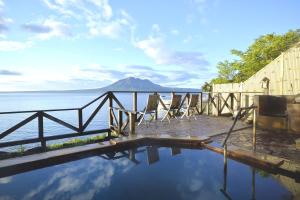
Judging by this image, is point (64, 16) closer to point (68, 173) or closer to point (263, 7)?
point (68, 173)

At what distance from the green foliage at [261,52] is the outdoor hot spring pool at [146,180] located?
692 inches

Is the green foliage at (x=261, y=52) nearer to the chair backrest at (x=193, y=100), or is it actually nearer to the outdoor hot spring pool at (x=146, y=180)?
the chair backrest at (x=193, y=100)

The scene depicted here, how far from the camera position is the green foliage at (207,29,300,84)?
771 inches

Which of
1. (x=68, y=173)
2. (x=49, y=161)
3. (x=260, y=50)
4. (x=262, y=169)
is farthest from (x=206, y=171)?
(x=260, y=50)

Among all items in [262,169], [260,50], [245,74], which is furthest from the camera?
[245,74]

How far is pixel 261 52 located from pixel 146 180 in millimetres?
20144

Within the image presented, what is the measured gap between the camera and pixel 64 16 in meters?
8.38

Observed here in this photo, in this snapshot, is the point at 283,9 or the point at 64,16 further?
the point at 283,9

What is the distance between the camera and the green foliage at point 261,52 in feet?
64.2

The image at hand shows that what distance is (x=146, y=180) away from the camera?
12.7ft

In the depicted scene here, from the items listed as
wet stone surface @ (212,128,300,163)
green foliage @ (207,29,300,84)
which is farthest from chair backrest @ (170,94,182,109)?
green foliage @ (207,29,300,84)

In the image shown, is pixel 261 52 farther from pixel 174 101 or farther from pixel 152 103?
pixel 152 103

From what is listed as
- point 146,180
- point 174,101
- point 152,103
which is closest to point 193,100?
point 174,101

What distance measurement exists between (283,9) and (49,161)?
11.5 meters
